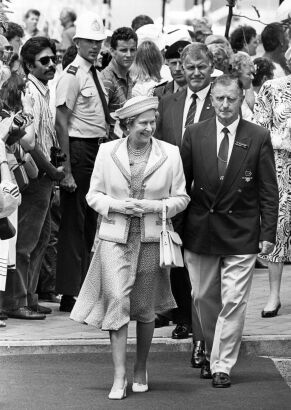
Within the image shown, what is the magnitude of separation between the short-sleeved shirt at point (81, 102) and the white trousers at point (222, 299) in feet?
8.91

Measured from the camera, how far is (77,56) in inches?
488

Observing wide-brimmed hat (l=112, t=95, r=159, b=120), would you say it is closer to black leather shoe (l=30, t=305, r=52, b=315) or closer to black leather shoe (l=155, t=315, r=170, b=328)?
black leather shoe (l=155, t=315, r=170, b=328)

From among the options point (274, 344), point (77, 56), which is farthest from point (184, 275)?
point (77, 56)

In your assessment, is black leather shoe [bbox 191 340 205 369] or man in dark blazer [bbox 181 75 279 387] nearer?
man in dark blazer [bbox 181 75 279 387]

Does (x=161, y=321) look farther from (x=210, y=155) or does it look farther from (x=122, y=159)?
(x=122, y=159)

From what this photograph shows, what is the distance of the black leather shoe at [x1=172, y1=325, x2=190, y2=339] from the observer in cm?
1073

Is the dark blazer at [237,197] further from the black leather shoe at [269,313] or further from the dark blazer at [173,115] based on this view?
the black leather shoe at [269,313]

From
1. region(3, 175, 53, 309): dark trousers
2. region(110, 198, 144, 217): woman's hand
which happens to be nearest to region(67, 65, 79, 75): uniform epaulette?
region(3, 175, 53, 309): dark trousers

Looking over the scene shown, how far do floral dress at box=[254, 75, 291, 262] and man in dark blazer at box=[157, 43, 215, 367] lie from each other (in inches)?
46.6

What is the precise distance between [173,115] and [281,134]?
1.39m

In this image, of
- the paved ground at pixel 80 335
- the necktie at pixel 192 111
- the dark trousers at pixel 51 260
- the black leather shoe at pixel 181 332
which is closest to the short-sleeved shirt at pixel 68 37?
the dark trousers at pixel 51 260

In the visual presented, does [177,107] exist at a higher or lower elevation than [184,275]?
higher

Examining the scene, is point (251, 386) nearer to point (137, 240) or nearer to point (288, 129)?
point (137, 240)

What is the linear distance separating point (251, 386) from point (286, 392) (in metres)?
0.30
